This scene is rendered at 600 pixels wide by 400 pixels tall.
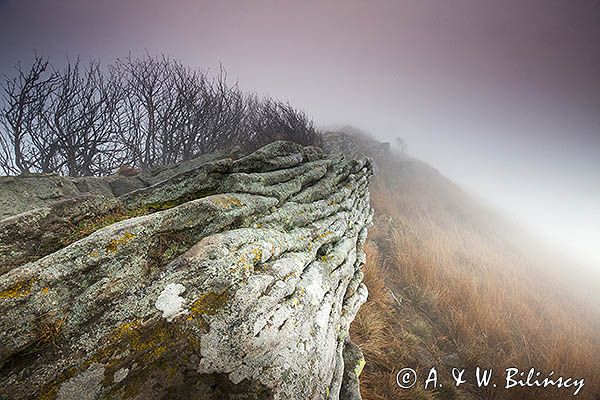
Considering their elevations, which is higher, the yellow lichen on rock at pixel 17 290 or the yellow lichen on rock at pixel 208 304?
the yellow lichen on rock at pixel 17 290

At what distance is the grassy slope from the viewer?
3.78 m

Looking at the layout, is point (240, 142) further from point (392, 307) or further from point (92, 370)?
point (92, 370)

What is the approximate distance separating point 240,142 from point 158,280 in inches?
363

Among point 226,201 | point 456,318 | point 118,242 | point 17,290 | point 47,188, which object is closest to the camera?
point 17,290

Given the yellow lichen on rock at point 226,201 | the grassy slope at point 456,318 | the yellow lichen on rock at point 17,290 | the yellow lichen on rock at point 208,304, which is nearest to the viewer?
the yellow lichen on rock at point 17,290

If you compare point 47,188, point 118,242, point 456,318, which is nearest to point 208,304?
point 118,242

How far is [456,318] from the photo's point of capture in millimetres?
4934

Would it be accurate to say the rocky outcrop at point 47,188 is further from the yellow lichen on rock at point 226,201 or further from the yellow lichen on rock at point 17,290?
the yellow lichen on rock at point 226,201

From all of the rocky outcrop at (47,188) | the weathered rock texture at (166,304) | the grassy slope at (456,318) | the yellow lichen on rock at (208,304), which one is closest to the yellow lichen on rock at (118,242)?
the weathered rock texture at (166,304)

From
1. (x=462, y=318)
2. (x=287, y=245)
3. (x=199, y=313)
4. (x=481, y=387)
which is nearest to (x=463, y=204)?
(x=462, y=318)

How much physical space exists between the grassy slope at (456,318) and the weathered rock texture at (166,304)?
60.0 inches

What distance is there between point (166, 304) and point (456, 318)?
211 inches

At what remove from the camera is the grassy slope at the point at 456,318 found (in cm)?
378

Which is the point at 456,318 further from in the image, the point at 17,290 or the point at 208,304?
the point at 17,290
